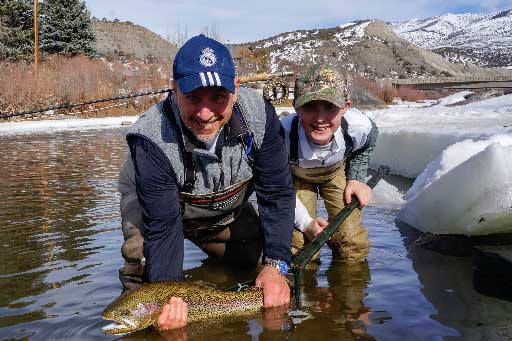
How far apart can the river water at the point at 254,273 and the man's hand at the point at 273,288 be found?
7 centimetres

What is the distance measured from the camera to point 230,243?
155 inches

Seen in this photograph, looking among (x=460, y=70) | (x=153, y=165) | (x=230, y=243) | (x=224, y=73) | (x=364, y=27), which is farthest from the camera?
(x=364, y=27)

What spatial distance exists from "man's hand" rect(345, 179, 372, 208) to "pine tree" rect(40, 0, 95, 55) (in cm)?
3816

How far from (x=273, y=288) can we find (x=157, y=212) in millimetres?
746

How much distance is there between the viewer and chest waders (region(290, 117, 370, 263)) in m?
4.06

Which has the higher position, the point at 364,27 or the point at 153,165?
the point at 364,27

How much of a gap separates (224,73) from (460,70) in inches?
2992

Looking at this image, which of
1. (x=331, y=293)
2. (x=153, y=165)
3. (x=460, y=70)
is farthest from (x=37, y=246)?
(x=460, y=70)

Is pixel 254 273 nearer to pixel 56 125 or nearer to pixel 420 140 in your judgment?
pixel 420 140

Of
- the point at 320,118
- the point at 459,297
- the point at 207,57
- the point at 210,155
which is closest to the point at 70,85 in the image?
the point at 320,118

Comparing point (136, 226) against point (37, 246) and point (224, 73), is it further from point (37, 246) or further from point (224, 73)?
point (37, 246)

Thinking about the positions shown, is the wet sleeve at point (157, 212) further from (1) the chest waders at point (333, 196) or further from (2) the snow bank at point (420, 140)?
(2) the snow bank at point (420, 140)

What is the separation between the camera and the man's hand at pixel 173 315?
2.67 m

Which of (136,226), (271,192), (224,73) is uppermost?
(224,73)
